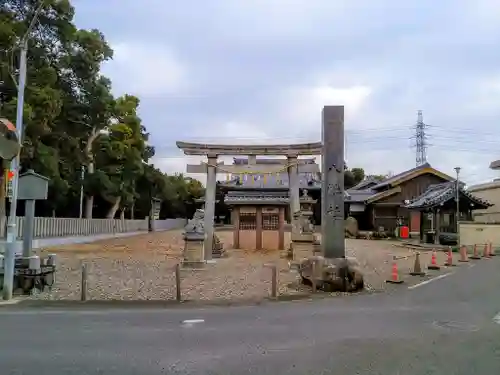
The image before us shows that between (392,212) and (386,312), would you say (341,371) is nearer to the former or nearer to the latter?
(386,312)

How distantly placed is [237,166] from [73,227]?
1630cm

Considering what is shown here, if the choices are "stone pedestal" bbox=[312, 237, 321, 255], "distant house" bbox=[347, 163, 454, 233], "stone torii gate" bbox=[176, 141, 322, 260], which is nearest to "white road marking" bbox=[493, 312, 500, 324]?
"stone pedestal" bbox=[312, 237, 321, 255]

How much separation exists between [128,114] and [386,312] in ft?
106

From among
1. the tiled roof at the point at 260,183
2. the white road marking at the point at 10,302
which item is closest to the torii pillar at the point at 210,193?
the tiled roof at the point at 260,183

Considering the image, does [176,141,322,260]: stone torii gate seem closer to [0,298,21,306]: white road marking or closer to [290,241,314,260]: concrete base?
[290,241,314,260]: concrete base

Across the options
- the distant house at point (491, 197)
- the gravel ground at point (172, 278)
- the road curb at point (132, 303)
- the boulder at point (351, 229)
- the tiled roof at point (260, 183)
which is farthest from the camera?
the boulder at point (351, 229)

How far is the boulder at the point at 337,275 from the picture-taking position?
13.1m

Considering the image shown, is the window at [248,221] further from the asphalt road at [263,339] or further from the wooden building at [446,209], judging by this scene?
the asphalt road at [263,339]

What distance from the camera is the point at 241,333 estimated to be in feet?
25.4

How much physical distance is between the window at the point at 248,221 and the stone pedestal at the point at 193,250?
10771mm

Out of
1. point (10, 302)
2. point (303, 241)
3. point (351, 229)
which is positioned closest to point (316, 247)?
point (303, 241)

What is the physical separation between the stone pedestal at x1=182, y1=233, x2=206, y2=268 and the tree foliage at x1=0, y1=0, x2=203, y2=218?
33.1ft

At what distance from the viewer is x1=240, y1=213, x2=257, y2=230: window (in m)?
29.5

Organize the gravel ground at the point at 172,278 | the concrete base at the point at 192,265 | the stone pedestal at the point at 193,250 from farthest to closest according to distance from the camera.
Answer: the stone pedestal at the point at 193,250
the concrete base at the point at 192,265
the gravel ground at the point at 172,278
